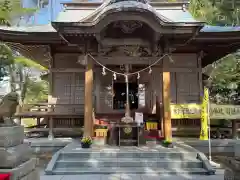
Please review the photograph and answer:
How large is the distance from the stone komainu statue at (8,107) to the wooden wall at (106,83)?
23.2 ft

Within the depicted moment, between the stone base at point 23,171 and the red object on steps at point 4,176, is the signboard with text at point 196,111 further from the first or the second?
the red object on steps at point 4,176

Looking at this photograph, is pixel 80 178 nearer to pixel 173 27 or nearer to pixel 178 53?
pixel 173 27

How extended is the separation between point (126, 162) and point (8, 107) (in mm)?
4269

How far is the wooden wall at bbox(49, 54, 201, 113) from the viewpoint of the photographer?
1184cm

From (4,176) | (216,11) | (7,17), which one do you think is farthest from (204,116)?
(216,11)

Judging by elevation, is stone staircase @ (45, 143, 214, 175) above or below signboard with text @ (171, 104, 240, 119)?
below

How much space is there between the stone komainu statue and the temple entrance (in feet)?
27.1

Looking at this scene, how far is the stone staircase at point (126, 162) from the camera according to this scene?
7301 mm

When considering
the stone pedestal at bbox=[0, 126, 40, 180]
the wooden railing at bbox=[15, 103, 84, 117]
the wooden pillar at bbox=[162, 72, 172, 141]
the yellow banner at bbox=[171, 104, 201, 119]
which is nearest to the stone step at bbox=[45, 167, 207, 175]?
the wooden pillar at bbox=[162, 72, 172, 141]

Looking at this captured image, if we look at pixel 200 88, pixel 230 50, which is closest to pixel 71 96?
pixel 200 88

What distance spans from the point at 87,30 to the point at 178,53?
17.8 feet

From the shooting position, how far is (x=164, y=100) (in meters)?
9.38

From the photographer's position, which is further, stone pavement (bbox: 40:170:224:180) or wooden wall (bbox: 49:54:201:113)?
wooden wall (bbox: 49:54:201:113)

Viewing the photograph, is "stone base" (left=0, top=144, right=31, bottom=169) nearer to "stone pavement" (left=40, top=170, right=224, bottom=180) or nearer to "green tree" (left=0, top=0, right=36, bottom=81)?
"stone pavement" (left=40, top=170, right=224, bottom=180)
